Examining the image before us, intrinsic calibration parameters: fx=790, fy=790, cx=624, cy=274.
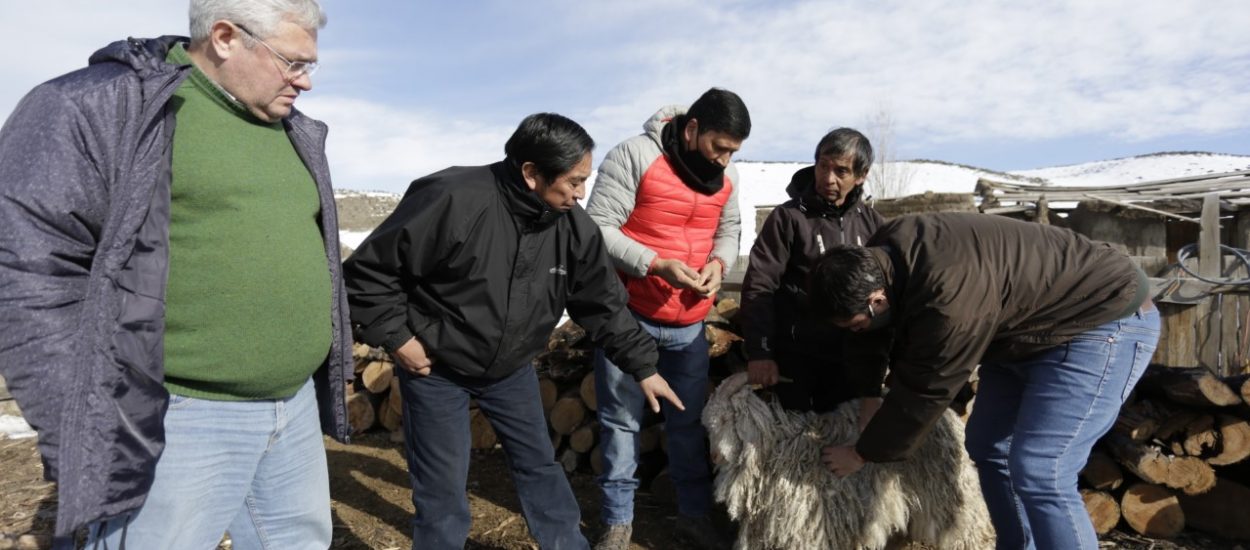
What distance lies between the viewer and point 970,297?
2.36 meters

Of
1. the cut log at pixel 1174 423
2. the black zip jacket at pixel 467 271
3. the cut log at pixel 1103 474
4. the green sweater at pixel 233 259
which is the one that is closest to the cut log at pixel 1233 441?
the cut log at pixel 1174 423

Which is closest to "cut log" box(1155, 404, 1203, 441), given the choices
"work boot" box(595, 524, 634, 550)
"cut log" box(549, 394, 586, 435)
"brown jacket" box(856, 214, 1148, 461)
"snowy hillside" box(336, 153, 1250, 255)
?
"brown jacket" box(856, 214, 1148, 461)

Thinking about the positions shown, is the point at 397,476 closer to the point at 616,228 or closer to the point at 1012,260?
the point at 616,228

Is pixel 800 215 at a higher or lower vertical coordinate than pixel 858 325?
higher

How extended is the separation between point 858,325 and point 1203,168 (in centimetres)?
3205

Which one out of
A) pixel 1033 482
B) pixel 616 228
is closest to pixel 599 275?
pixel 616 228

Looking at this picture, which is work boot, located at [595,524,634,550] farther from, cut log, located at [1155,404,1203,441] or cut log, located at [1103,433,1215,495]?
cut log, located at [1155,404,1203,441]

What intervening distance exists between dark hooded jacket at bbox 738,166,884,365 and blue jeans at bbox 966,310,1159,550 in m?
0.82

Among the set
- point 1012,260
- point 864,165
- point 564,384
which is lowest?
point 564,384

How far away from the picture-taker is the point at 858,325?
2494 mm

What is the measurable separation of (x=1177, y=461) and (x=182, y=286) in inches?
157

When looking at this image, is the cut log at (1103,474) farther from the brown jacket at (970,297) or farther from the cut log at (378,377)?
the cut log at (378,377)

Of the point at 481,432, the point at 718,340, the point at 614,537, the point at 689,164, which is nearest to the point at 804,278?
the point at 689,164

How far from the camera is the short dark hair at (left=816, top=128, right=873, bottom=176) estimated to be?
3.20 m
